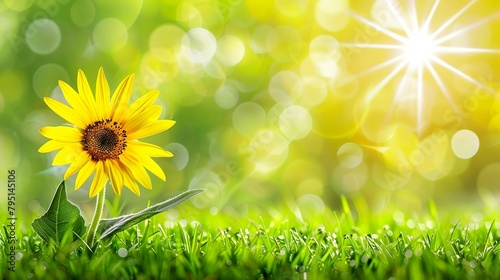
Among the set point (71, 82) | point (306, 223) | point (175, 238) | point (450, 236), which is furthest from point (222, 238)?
point (71, 82)

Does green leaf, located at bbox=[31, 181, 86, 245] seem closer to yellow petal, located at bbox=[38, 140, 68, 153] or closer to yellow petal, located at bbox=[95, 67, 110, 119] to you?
yellow petal, located at bbox=[38, 140, 68, 153]

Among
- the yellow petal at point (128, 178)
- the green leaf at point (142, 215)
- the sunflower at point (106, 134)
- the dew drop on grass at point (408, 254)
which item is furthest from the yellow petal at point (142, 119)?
the dew drop on grass at point (408, 254)

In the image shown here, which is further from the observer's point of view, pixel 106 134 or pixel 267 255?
pixel 267 255

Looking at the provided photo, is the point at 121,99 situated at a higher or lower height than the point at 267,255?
higher

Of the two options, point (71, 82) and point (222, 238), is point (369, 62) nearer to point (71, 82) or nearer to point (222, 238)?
point (71, 82)

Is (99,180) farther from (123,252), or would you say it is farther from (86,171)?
(123,252)

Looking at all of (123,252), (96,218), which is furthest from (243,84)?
(96,218)

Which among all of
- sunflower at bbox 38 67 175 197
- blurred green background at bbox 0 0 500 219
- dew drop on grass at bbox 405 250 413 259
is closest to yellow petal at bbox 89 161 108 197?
sunflower at bbox 38 67 175 197
